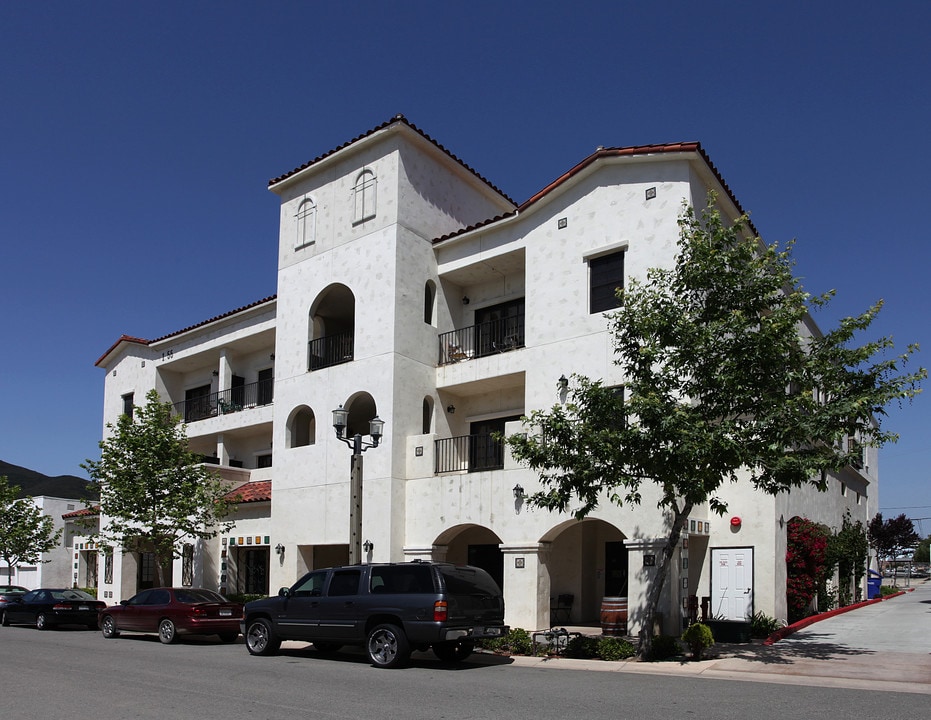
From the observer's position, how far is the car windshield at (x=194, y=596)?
19.6 meters

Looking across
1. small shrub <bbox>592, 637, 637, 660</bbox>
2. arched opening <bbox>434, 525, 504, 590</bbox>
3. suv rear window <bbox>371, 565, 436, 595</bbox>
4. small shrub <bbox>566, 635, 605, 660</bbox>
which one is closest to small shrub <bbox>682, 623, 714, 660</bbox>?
small shrub <bbox>592, 637, 637, 660</bbox>

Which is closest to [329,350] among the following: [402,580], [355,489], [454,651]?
[355,489]

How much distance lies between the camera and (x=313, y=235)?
990 inches

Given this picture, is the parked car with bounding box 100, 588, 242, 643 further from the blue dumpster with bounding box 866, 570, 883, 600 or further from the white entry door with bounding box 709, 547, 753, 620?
the blue dumpster with bounding box 866, 570, 883, 600

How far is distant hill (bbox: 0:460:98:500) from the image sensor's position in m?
59.7

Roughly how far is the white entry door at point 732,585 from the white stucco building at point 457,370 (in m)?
0.03

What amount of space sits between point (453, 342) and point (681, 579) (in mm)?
9126

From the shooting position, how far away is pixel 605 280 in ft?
66.1

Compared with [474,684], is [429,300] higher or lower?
higher

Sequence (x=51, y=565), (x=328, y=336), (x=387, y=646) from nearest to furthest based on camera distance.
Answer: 1. (x=387, y=646)
2. (x=328, y=336)
3. (x=51, y=565)

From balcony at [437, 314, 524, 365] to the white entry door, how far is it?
24.1ft

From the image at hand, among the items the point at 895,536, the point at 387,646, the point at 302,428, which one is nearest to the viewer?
the point at 387,646

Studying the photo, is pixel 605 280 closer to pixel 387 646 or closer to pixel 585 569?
pixel 585 569

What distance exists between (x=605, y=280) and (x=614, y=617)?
745 cm
